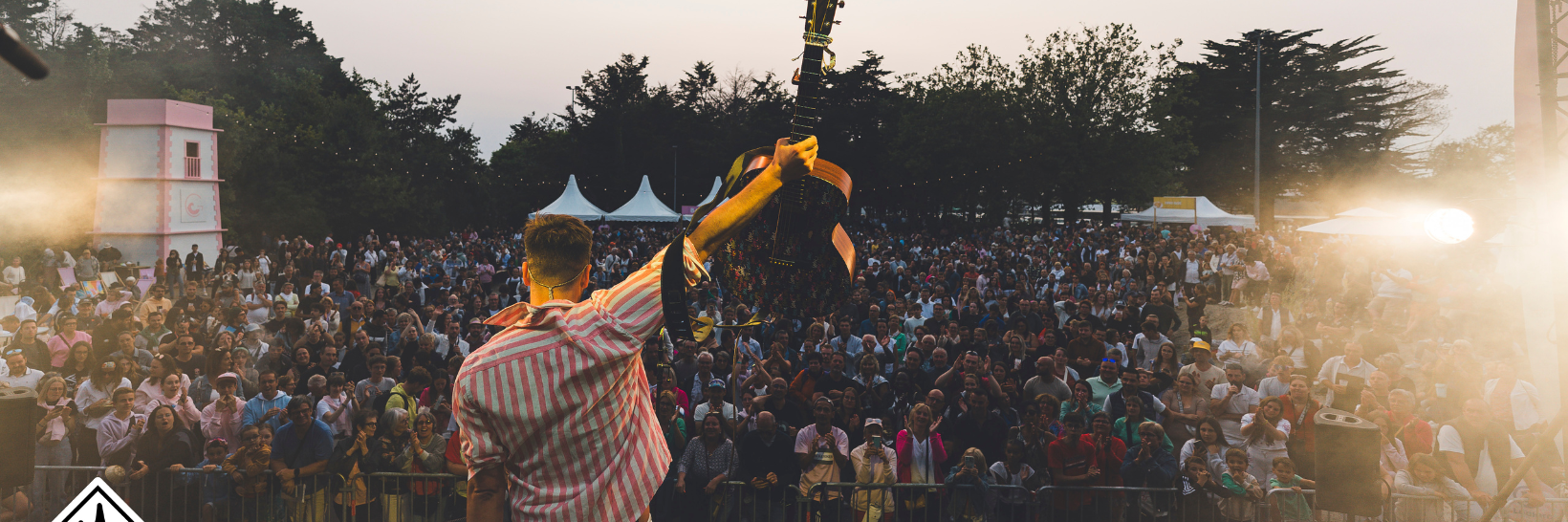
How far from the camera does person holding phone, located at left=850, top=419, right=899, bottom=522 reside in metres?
6.53

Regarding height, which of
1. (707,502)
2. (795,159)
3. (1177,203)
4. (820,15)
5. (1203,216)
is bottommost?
(707,502)

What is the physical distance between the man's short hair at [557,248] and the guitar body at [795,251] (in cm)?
38

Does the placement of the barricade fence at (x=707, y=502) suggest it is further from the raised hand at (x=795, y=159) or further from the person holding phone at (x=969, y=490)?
the raised hand at (x=795, y=159)

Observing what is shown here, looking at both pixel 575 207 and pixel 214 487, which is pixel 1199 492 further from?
pixel 575 207

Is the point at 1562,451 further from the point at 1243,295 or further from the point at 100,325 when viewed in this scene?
the point at 100,325

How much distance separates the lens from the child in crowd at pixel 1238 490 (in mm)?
6207

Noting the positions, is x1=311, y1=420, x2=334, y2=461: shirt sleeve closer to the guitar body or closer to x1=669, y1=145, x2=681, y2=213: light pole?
the guitar body

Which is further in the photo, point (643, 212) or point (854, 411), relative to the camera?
point (643, 212)

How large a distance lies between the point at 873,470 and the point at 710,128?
145ft

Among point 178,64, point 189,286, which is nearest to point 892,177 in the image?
point 189,286

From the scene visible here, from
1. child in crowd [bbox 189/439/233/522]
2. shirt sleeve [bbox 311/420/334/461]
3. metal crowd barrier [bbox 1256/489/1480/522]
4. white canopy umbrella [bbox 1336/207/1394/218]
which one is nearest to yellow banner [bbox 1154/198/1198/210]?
white canopy umbrella [bbox 1336/207/1394/218]

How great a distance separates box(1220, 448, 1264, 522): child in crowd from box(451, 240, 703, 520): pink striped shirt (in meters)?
5.77

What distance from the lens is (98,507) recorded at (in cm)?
324

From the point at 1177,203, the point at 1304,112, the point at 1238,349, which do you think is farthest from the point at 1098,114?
the point at 1238,349
